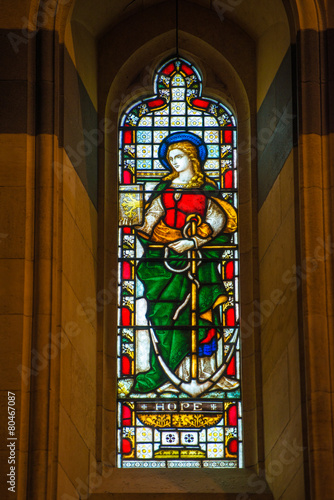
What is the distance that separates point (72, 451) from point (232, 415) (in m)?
1.73

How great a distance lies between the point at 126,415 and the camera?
10.4 meters

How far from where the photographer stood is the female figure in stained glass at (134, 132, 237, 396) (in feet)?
34.8

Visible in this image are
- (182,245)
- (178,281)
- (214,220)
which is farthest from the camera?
(214,220)

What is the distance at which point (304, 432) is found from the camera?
8852 millimetres

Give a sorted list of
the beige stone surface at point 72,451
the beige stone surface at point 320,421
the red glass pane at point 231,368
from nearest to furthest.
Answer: the beige stone surface at point 320,421 → the beige stone surface at point 72,451 → the red glass pane at point 231,368

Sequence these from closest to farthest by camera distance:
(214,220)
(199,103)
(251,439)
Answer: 1. (251,439)
2. (214,220)
3. (199,103)

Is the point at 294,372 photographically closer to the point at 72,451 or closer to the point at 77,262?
the point at 72,451

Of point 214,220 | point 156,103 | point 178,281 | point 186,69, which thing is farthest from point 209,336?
point 186,69

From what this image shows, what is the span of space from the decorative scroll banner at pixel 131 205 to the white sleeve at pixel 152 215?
0.18 ft

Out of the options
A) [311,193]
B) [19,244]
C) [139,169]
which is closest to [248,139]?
[139,169]

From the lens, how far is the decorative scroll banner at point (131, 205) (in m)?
11.1

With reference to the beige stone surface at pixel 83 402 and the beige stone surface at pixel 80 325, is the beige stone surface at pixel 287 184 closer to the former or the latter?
the beige stone surface at pixel 80 325

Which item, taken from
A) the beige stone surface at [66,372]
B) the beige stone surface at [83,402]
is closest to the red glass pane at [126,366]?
the beige stone surface at [83,402]

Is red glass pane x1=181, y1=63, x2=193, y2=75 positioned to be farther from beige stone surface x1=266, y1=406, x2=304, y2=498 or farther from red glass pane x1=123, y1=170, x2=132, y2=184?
beige stone surface x1=266, y1=406, x2=304, y2=498
